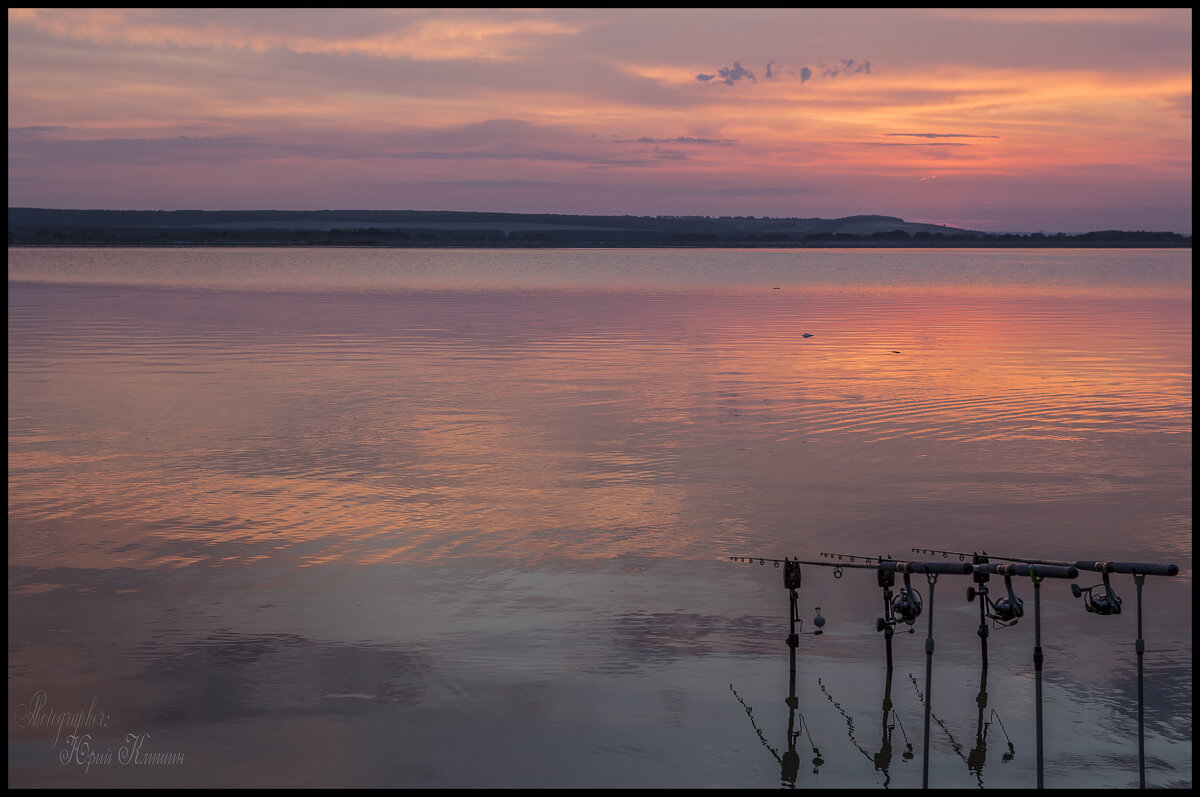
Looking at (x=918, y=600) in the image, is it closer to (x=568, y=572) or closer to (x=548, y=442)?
(x=568, y=572)

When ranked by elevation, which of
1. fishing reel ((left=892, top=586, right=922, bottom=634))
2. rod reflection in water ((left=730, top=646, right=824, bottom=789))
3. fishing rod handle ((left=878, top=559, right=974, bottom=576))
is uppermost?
fishing rod handle ((left=878, top=559, right=974, bottom=576))

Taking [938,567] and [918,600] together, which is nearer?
[938,567]

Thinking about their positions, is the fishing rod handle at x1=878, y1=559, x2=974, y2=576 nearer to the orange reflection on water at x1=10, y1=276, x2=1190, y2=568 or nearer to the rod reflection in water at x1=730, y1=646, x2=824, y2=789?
the rod reflection in water at x1=730, y1=646, x2=824, y2=789

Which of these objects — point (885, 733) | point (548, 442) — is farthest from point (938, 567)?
point (548, 442)

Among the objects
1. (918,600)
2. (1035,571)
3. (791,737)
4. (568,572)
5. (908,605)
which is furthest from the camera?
A: (568,572)

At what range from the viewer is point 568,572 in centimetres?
1502

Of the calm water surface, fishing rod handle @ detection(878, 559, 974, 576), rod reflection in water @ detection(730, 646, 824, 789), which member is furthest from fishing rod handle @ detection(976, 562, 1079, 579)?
rod reflection in water @ detection(730, 646, 824, 789)

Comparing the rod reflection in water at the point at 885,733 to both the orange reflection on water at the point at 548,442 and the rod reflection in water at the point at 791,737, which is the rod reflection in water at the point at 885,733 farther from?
the orange reflection on water at the point at 548,442

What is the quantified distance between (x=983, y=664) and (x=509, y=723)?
4602 mm

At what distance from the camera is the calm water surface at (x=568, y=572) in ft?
34.9

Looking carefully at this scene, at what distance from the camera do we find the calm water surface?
1063 cm

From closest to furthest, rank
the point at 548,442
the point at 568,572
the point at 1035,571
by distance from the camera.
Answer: the point at 1035,571 → the point at 568,572 → the point at 548,442

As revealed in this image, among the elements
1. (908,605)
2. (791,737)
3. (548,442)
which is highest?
(548,442)

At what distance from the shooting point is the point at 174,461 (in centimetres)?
2097
